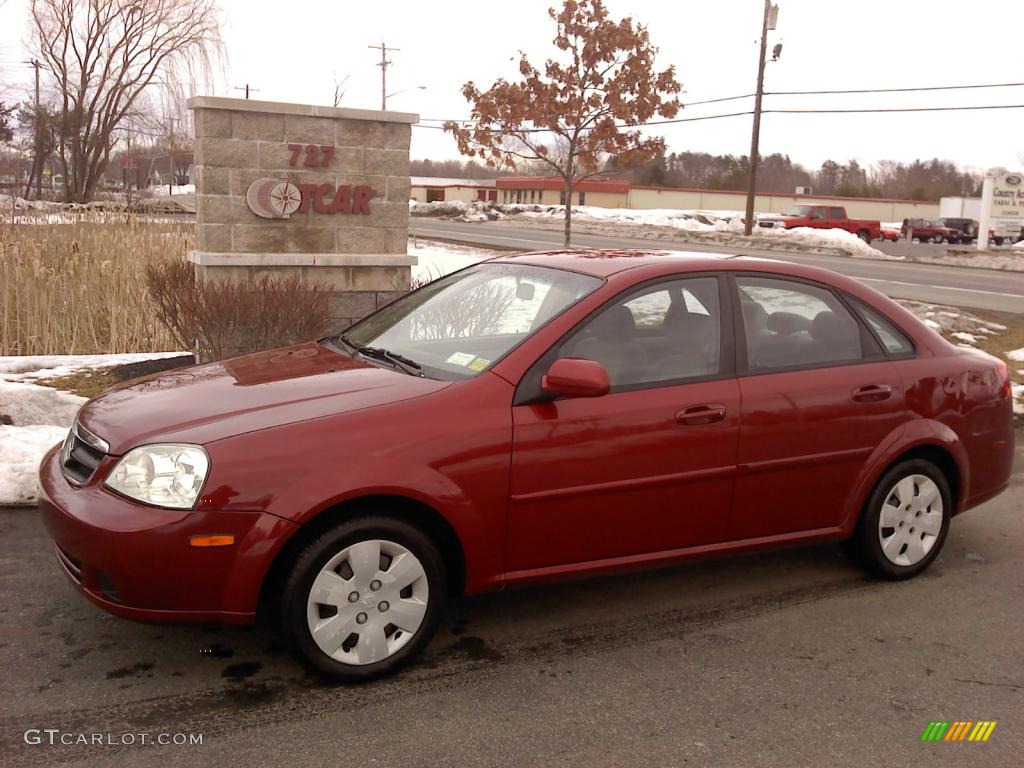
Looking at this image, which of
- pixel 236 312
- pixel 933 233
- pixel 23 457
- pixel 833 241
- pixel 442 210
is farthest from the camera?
pixel 442 210

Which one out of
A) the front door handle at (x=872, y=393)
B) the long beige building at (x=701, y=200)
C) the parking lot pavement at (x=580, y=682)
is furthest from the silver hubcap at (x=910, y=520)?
the long beige building at (x=701, y=200)

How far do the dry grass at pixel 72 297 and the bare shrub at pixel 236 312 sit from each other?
3.38ft

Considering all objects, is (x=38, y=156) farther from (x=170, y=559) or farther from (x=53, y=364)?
(x=170, y=559)

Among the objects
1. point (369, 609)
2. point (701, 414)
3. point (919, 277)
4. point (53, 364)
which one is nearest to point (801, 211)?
point (919, 277)

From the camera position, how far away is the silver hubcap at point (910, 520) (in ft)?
15.0

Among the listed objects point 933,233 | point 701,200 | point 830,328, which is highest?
point 701,200

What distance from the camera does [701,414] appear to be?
157 inches

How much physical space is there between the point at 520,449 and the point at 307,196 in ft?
19.3

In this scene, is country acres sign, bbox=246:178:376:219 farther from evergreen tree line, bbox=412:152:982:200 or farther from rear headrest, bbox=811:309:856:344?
evergreen tree line, bbox=412:152:982:200

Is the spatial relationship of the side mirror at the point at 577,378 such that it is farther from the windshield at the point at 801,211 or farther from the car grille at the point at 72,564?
the windshield at the point at 801,211

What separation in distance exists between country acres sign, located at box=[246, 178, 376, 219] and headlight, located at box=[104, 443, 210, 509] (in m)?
5.66

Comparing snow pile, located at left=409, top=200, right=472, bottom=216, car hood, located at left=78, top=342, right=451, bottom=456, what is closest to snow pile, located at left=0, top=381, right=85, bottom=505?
car hood, located at left=78, top=342, right=451, bottom=456

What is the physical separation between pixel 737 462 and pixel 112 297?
7083 millimetres

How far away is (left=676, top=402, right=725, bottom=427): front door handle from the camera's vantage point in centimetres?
396
